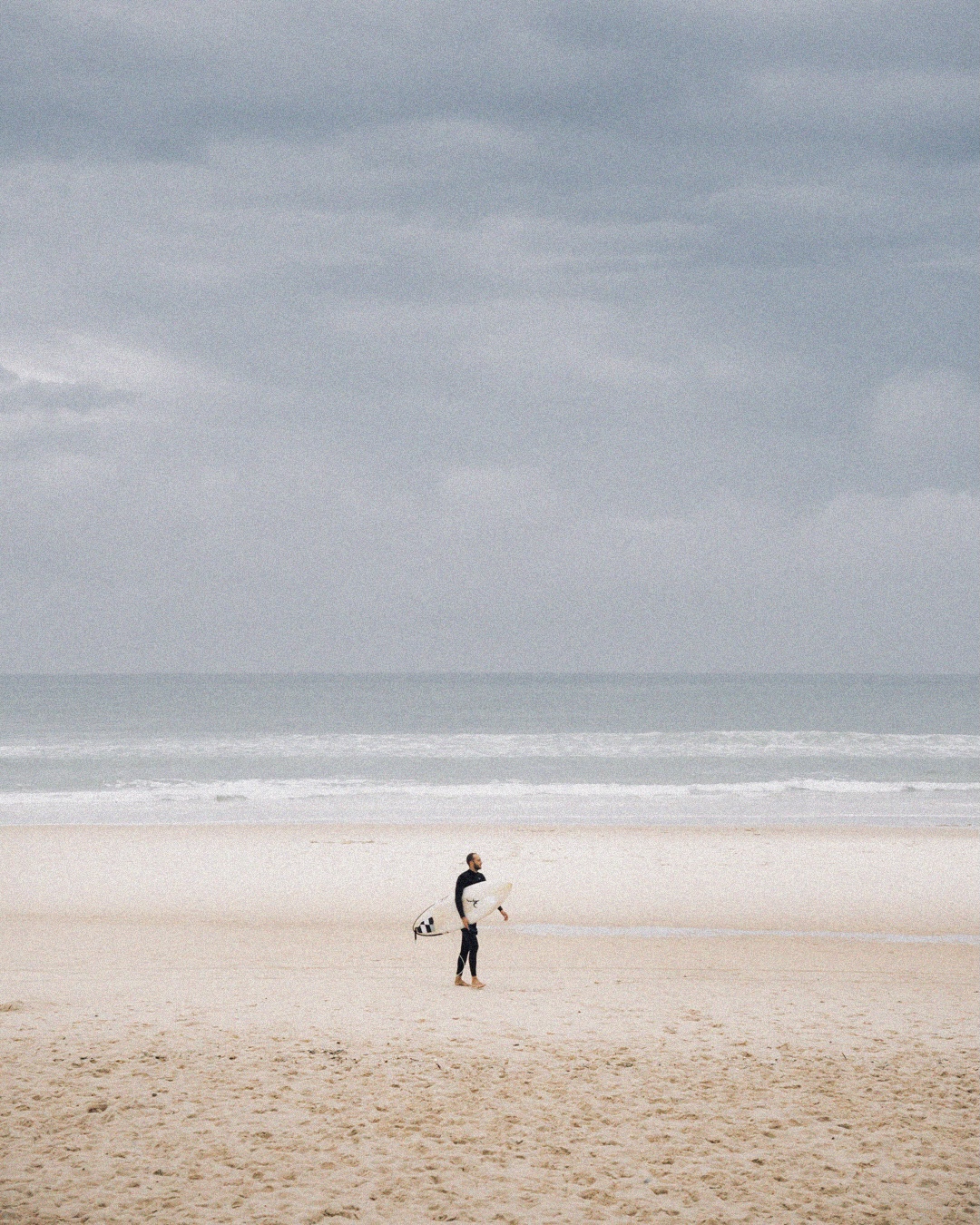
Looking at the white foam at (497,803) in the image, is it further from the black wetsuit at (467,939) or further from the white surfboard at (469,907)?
the black wetsuit at (467,939)

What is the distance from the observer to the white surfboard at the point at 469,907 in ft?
36.6

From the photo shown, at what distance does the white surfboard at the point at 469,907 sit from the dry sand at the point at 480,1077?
0.43 meters

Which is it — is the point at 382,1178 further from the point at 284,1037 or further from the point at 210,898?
the point at 210,898

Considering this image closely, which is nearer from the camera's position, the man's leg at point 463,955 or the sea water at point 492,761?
the man's leg at point 463,955

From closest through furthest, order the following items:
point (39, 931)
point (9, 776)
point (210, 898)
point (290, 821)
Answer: point (39, 931), point (210, 898), point (290, 821), point (9, 776)

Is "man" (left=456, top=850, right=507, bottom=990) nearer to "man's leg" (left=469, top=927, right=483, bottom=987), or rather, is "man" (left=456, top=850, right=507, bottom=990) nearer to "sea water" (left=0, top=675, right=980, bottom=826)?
"man's leg" (left=469, top=927, right=483, bottom=987)

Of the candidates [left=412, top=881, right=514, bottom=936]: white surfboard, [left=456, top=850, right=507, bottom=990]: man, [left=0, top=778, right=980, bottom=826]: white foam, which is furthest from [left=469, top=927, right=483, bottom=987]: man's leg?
[left=0, top=778, right=980, bottom=826]: white foam

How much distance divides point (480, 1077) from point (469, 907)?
124 inches

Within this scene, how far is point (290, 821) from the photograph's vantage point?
2478 centimetres

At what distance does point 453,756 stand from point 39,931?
30.2 m

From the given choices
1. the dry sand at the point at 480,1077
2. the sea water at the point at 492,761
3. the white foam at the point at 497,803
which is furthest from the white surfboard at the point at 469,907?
the sea water at the point at 492,761

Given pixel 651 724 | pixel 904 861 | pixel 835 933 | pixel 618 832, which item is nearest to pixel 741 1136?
pixel 835 933

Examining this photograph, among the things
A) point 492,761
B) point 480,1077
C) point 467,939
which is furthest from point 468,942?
point 492,761

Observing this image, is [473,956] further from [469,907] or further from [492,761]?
[492,761]
